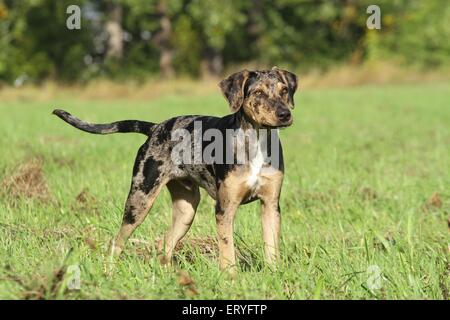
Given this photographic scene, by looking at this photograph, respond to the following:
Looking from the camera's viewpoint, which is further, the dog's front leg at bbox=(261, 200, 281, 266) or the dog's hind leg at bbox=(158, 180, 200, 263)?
the dog's hind leg at bbox=(158, 180, 200, 263)

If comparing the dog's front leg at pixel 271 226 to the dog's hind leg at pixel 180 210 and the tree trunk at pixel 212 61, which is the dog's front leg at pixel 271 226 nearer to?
the dog's hind leg at pixel 180 210

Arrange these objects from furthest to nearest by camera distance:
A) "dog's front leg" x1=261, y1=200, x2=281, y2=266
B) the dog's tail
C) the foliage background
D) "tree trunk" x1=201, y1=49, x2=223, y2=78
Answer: "tree trunk" x1=201, y1=49, x2=223, y2=78
the foliage background
the dog's tail
"dog's front leg" x1=261, y1=200, x2=281, y2=266

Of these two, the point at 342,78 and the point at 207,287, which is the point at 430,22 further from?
the point at 207,287

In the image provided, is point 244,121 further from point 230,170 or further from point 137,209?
point 137,209

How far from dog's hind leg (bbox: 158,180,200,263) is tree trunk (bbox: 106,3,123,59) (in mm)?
32682

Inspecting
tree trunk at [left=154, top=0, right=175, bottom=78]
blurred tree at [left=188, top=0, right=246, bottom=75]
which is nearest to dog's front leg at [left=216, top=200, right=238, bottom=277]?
blurred tree at [left=188, top=0, right=246, bottom=75]

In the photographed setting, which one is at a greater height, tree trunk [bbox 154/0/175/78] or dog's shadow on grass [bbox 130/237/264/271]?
tree trunk [bbox 154/0/175/78]

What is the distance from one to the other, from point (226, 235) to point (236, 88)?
1.17m

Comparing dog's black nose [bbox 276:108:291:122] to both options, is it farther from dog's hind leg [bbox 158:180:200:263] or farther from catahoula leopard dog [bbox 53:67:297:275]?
dog's hind leg [bbox 158:180:200:263]

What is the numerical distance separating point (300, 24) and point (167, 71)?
1049 centimetres

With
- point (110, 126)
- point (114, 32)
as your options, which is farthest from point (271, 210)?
point (114, 32)

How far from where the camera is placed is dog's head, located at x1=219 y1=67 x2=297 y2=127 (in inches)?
219
